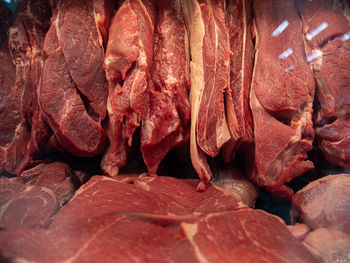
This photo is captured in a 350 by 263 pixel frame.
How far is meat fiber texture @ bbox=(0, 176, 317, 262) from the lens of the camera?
1.29 metres

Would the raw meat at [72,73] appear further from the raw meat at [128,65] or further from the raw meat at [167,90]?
the raw meat at [167,90]

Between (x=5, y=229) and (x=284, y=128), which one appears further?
(x=284, y=128)

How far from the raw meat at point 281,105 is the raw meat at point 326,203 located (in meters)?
0.18

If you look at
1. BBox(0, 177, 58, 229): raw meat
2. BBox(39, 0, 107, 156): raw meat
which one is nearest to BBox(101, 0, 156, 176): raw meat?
BBox(39, 0, 107, 156): raw meat

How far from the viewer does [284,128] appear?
2.19 metres

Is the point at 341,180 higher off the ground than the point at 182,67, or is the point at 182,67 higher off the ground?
the point at 182,67

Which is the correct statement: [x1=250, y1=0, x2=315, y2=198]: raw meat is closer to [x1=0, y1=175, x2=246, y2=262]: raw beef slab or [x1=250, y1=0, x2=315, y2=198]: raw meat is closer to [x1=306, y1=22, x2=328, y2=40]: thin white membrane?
[x1=306, y1=22, x2=328, y2=40]: thin white membrane

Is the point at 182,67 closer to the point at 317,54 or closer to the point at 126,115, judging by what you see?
the point at 126,115

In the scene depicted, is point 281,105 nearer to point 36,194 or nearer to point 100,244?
point 100,244

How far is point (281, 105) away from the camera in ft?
7.13

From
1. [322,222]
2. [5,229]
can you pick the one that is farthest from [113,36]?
[322,222]

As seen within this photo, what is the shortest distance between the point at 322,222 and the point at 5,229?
7.45ft

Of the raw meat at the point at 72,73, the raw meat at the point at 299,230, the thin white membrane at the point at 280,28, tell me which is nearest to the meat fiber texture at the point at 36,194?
the raw meat at the point at 72,73

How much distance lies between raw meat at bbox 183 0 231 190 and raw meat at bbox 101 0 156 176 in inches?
18.2
